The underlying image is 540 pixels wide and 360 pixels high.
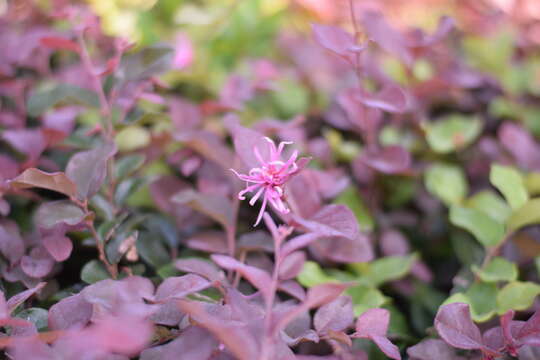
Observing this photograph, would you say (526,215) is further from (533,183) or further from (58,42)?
(58,42)

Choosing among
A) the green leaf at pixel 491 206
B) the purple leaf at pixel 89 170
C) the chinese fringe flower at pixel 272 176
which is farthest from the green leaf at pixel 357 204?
the purple leaf at pixel 89 170

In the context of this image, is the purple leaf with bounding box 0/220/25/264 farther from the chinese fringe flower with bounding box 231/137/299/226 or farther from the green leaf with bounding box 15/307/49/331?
the chinese fringe flower with bounding box 231/137/299/226

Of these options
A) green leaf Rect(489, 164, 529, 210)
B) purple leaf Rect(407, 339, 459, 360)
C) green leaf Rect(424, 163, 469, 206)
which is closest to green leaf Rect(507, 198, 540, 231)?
green leaf Rect(489, 164, 529, 210)

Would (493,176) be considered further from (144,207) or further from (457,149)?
(144,207)

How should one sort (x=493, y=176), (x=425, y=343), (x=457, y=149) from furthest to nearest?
(x=457, y=149) < (x=493, y=176) < (x=425, y=343)

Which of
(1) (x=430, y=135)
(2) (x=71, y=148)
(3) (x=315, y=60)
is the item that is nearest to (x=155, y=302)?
(2) (x=71, y=148)

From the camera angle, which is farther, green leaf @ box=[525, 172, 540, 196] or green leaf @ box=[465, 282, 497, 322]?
green leaf @ box=[525, 172, 540, 196]

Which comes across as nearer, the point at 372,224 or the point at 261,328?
the point at 261,328
